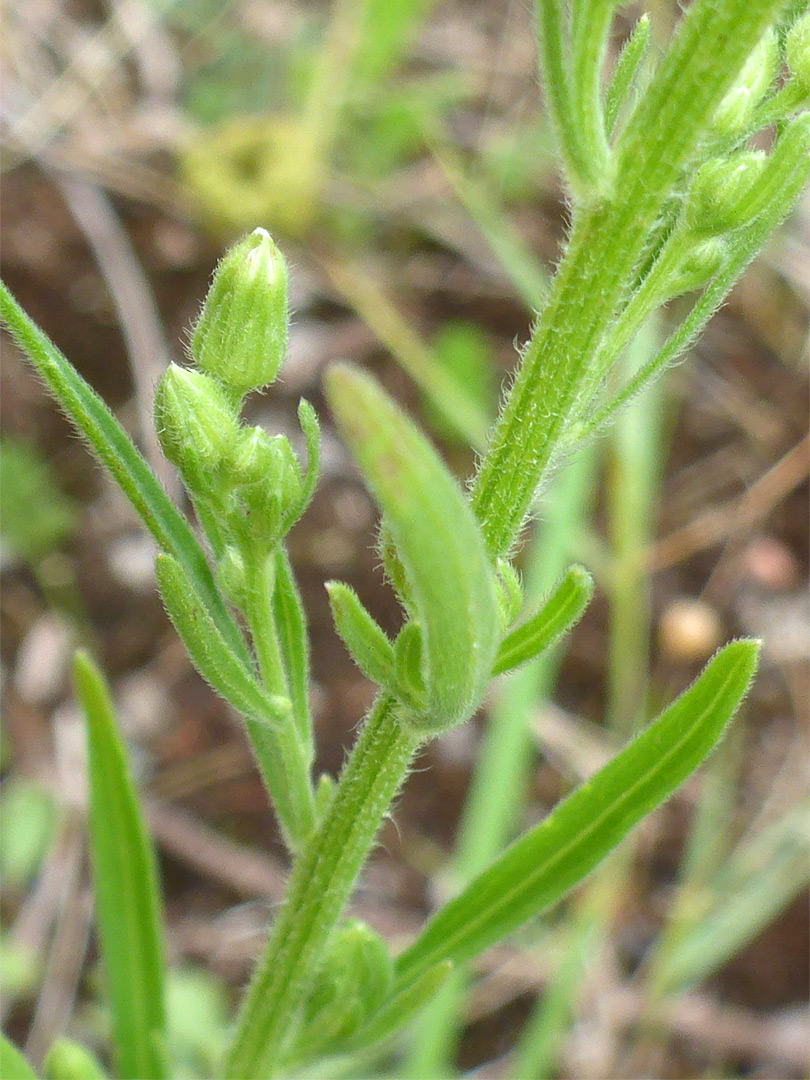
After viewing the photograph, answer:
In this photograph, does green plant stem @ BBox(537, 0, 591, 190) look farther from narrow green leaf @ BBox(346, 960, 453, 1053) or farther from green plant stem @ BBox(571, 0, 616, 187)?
narrow green leaf @ BBox(346, 960, 453, 1053)

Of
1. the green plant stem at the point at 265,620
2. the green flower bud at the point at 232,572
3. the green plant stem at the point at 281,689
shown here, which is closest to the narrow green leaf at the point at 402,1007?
the green plant stem at the point at 281,689

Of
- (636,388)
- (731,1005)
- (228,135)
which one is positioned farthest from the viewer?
(228,135)

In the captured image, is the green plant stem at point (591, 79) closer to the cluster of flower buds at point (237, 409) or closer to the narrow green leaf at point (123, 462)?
the cluster of flower buds at point (237, 409)

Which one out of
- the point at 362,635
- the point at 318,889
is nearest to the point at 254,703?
the point at 362,635

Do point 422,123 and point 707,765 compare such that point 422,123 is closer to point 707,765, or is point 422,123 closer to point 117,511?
point 117,511

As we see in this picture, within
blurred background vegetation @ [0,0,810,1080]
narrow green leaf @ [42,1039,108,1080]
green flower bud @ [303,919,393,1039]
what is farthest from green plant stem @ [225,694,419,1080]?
blurred background vegetation @ [0,0,810,1080]

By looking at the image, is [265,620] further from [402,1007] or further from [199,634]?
[402,1007]

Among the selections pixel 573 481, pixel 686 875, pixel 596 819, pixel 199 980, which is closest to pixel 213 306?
pixel 596 819
